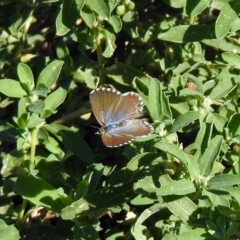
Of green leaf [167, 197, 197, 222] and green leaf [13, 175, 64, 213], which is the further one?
green leaf [13, 175, 64, 213]

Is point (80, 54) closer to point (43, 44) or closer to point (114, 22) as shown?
point (43, 44)

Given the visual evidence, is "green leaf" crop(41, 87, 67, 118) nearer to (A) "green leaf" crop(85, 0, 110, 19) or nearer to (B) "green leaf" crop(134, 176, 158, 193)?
(A) "green leaf" crop(85, 0, 110, 19)

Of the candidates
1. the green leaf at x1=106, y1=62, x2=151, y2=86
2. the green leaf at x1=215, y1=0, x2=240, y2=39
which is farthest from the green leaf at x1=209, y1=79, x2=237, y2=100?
the green leaf at x1=106, y1=62, x2=151, y2=86

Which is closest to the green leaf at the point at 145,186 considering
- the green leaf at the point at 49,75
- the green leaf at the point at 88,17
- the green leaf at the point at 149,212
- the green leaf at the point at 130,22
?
the green leaf at the point at 149,212

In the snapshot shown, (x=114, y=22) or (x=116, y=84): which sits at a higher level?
(x=114, y=22)

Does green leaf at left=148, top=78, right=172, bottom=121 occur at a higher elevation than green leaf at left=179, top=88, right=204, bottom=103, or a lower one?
higher

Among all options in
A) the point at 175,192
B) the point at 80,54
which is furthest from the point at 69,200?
the point at 80,54

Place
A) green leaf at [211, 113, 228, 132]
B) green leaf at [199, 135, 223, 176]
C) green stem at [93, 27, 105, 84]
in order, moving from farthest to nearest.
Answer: green stem at [93, 27, 105, 84] < green leaf at [211, 113, 228, 132] < green leaf at [199, 135, 223, 176]

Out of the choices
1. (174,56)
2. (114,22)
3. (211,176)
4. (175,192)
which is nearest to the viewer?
(175,192)
